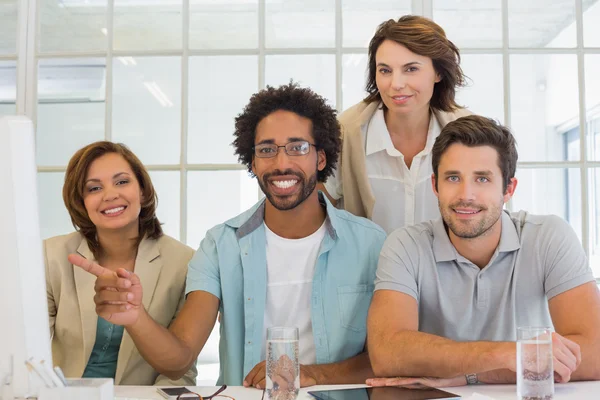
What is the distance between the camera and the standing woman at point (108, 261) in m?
2.29

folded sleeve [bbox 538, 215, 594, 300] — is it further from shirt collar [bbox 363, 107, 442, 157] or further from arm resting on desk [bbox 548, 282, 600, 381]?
shirt collar [bbox 363, 107, 442, 157]

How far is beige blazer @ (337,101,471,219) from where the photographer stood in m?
2.55

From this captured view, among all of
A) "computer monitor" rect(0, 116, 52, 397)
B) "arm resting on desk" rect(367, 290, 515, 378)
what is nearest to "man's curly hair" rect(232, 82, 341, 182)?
"arm resting on desk" rect(367, 290, 515, 378)

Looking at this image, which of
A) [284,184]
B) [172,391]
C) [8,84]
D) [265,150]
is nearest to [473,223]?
[284,184]

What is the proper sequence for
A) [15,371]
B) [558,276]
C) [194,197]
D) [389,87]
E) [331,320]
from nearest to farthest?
[15,371], [558,276], [331,320], [389,87], [194,197]

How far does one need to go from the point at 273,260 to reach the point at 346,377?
0.45m

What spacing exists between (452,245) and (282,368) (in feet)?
2.76

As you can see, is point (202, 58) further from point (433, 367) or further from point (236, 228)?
point (433, 367)

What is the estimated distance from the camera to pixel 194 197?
3285 mm

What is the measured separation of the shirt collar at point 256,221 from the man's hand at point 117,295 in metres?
0.56

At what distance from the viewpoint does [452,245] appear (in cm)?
207

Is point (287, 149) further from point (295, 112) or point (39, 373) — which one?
point (39, 373)

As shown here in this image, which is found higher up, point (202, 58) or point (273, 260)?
point (202, 58)

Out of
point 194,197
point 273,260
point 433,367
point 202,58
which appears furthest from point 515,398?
point 202,58
